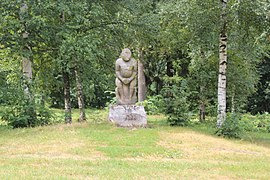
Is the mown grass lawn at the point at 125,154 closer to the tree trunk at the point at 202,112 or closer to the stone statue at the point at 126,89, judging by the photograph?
the stone statue at the point at 126,89

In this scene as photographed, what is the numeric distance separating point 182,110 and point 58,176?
8756 mm

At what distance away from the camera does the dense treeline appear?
1373 centimetres

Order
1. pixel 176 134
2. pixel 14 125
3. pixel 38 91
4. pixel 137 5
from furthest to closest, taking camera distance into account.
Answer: pixel 38 91
pixel 137 5
pixel 14 125
pixel 176 134

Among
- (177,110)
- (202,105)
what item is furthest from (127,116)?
(202,105)

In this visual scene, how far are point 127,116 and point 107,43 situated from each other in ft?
13.4

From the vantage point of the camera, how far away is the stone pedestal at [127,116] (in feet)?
45.5

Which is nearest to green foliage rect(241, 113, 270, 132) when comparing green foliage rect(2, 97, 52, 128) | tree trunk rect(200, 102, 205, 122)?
tree trunk rect(200, 102, 205, 122)

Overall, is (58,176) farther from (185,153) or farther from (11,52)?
(11,52)

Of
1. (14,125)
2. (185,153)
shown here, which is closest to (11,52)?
(14,125)

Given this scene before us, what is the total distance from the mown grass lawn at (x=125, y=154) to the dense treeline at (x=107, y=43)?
75.5 inches

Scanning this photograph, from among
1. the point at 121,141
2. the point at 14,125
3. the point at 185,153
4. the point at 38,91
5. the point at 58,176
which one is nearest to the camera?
the point at 58,176

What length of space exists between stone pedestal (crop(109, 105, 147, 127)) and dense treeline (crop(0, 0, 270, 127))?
1.72m

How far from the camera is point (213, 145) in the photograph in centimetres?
1160

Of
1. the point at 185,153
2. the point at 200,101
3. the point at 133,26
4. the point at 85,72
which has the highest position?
the point at 133,26
